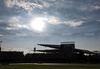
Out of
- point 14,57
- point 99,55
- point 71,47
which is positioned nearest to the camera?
point 99,55

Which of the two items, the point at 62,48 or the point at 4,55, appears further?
the point at 4,55

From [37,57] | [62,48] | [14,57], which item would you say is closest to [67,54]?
[62,48]

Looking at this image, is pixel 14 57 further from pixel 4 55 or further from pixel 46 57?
pixel 46 57

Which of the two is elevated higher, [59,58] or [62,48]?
[62,48]

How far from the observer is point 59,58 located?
Result: 95938 mm

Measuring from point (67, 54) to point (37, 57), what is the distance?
22702 millimetres

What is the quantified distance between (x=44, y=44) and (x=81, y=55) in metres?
27.9

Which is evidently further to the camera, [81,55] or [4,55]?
[4,55]

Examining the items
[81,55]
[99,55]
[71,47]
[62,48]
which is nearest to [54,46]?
[62,48]

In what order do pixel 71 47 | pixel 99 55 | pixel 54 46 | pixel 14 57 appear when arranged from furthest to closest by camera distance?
1. pixel 14 57
2. pixel 54 46
3. pixel 71 47
4. pixel 99 55

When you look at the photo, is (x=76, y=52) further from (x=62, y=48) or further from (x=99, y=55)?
(x=99, y=55)

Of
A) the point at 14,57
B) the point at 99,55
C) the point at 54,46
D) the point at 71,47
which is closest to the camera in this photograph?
the point at 99,55

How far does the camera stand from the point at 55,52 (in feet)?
368

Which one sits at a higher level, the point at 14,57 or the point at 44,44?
the point at 44,44
